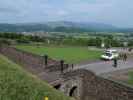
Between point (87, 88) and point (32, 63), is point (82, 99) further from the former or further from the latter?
point (32, 63)

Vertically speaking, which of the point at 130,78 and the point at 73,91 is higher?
the point at 130,78

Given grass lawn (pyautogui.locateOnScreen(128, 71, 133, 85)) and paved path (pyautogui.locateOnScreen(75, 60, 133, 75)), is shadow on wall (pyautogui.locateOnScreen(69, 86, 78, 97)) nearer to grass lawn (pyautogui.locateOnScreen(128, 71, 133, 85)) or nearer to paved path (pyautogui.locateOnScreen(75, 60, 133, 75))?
paved path (pyautogui.locateOnScreen(75, 60, 133, 75))

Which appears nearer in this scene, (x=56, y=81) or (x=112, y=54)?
(x=56, y=81)

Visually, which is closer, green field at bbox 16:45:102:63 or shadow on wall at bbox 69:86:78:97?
shadow on wall at bbox 69:86:78:97

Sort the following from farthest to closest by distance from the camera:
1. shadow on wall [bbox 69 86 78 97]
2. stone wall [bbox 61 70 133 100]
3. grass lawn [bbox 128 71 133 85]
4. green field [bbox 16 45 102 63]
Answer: green field [bbox 16 45 102 63], shadow on wall [bbox 69 86 78 97], grass lawn [bbox 128 71 133 85], stone wall [bbox 61 70 133 100]

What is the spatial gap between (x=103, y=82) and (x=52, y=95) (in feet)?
23.6

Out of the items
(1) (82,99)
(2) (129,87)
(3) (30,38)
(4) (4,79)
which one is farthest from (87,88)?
(3) (30,38)

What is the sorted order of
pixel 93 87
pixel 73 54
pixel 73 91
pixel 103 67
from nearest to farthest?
pixel 93 87, pixel 73 91, pixel 103 67, pixel 73 54

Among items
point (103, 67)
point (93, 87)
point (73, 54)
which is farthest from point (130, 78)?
point (73, 54)

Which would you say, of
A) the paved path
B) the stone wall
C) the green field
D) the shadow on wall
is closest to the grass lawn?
the stone wall

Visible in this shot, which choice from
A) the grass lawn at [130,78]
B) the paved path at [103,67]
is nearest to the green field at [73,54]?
the paved path at [103,67]

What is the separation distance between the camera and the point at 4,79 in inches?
433

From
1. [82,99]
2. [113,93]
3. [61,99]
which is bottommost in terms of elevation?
[82,99]

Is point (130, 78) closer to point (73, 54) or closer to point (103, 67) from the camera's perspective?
point (103, 67)
